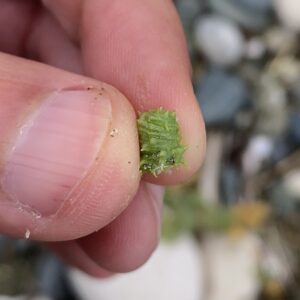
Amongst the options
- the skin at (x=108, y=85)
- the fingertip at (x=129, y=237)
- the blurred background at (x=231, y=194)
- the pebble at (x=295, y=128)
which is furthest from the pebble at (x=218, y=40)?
the fingertip at (x=129, y=237)

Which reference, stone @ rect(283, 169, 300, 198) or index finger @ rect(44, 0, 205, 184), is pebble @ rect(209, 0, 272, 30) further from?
index finger @ rect(44, 0, 205, 184)

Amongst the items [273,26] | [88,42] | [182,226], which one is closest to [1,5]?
[88,42]

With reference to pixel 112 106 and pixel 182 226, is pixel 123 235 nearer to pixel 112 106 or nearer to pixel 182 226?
pixel 112 106

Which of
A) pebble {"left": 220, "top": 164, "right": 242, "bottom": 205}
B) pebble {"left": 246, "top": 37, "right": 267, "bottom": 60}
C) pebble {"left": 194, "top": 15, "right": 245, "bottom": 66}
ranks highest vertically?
pebble {"left": 194, "top": 15, "right": 245, "bottom": 66}

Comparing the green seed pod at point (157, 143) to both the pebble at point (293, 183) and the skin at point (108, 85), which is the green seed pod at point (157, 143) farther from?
the pebble at point (293, 183)

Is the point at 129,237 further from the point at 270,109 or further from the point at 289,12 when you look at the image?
the point at 289,12

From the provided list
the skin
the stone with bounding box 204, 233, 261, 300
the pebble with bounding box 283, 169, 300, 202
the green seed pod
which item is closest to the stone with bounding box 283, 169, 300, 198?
the pebble with bounding box 283, 169, 300, 202

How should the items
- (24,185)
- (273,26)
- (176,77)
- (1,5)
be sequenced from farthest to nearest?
(273,26), (1,5), (176,77), (24,185)
